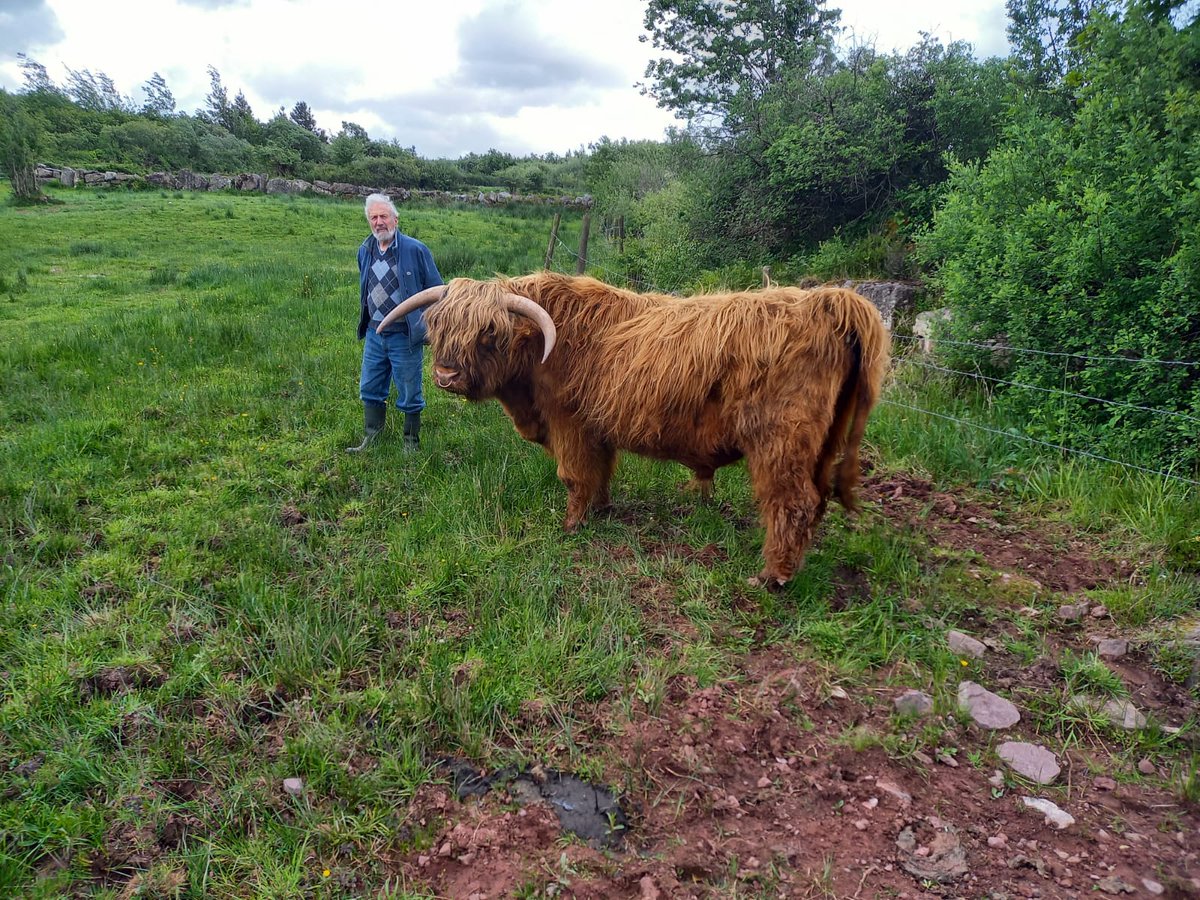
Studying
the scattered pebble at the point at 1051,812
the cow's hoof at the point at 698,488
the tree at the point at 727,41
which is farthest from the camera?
the tree at the point at 727,41

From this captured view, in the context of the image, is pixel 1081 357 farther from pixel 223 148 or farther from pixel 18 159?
pixel 223 148

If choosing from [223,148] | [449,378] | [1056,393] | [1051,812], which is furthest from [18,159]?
[1051,812]

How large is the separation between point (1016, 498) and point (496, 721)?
356cm

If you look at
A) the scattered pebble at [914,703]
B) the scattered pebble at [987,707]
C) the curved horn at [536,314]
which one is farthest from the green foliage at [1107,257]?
the curved horn at [536,314]

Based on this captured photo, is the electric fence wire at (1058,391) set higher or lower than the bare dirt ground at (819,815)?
higher

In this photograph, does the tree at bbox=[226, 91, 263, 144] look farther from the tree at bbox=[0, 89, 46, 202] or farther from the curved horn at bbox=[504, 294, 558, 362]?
the curved horn at bbox=[504, 294, 558, 362]

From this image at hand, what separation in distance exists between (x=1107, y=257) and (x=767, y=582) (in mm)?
3027

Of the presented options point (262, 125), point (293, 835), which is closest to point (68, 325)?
point (293, 835)

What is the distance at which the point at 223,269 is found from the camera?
1148 cm

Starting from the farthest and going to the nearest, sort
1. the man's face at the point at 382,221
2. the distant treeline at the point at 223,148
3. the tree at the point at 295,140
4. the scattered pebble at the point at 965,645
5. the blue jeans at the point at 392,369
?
the tree at the point at 295,140 < the distant treeline at the point at 223,148 < the blue jeans at the point at 392,369 < the man's face at the point at 382,221 < the scattered pebble at the point at 965,645

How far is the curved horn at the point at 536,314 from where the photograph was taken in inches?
143

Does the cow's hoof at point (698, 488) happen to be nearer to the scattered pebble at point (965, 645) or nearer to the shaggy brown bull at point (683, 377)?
the shaggy brown bull at point (683, 377)

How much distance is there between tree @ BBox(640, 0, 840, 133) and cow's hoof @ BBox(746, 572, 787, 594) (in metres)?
11.7

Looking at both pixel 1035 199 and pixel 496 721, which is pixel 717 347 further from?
pixel 1035 199
